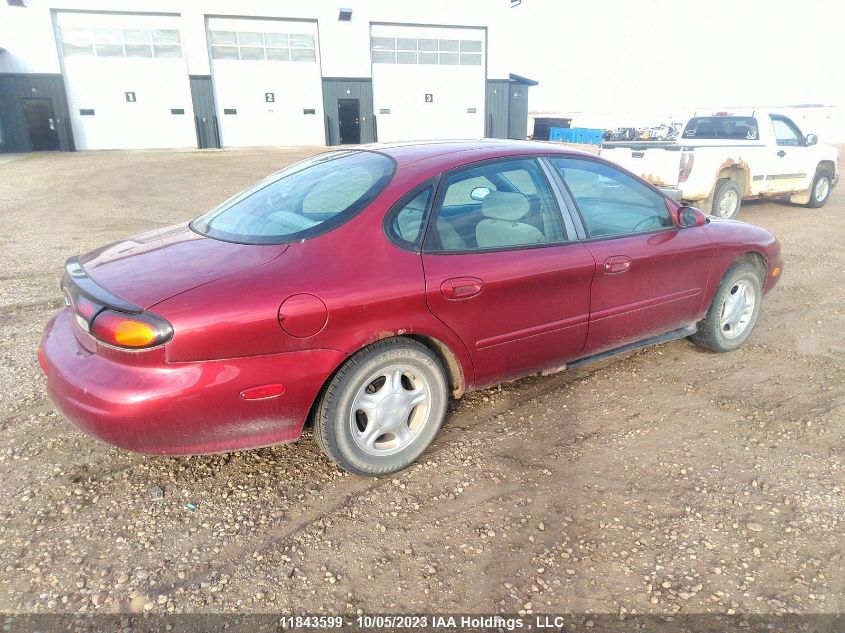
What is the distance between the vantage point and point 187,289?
253 centimetres

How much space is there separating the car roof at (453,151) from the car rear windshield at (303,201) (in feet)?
0.40

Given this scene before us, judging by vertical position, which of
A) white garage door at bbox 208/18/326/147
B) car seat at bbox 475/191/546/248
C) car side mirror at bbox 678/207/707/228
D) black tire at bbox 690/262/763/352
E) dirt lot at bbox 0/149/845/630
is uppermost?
white garage door at bbox 208/18/326/147

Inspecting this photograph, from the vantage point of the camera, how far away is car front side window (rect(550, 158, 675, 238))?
363 centimetres

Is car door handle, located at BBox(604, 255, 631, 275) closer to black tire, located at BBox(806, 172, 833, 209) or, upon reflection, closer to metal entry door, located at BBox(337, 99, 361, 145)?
black tire, located at BBox(806, 172, 833, 209)

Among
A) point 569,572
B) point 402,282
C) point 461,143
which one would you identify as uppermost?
point 461,143

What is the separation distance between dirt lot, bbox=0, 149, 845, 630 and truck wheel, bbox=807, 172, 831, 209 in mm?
8417

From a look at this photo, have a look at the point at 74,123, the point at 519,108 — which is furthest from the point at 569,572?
the point at 519,108

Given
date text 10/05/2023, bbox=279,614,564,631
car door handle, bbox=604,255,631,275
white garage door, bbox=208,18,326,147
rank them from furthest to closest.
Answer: white garage door, bbox=208,18,326,147 → car door handle, bbox=604,255,631,275 → date text 10/05/2023, bbox=279,614,564,631

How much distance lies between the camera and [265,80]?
28.7 metres

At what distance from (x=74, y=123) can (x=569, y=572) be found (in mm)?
31160

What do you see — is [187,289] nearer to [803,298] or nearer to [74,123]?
→ [803,298]

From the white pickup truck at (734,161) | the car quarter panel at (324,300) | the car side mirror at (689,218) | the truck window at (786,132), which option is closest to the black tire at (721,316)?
the car side mirror at (689,218)

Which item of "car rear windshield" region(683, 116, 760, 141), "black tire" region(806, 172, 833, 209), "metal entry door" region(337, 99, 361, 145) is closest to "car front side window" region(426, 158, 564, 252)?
"car rear windshield" region(683, 116, 760, 141)

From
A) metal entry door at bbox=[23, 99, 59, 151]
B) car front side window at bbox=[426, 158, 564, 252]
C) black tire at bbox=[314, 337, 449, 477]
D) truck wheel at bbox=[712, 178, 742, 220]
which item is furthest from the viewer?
metal entry door at bbox=[23, 99, 59, 151]
